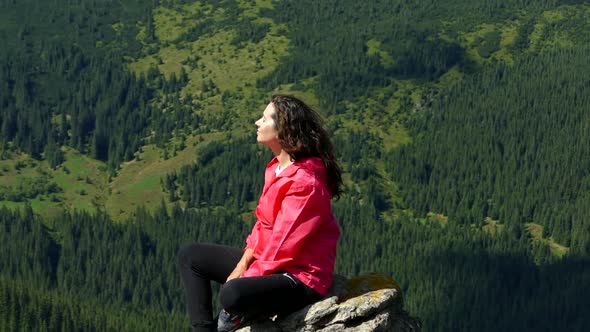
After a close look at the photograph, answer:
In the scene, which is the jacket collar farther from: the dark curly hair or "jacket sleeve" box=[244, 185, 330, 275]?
"jacket sleeve" box=[244, 185, 330, 275]

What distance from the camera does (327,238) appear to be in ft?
106

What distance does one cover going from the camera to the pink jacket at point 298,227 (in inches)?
1236

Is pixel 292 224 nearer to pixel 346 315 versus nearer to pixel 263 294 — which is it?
pixel 263 294

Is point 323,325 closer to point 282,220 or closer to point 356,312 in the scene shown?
point 356,312

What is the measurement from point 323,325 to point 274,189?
346cm

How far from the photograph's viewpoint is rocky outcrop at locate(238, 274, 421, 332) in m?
31.9

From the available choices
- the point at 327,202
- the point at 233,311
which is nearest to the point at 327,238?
the point at 327,202

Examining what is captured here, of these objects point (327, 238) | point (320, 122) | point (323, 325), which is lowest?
point (323, 325)

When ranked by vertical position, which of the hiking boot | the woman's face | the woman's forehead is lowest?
the hiking boot

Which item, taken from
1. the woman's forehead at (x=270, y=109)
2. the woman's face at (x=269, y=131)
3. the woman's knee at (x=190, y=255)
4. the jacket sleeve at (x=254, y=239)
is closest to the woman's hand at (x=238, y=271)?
the jacket sleeve at (x=254, y=239)

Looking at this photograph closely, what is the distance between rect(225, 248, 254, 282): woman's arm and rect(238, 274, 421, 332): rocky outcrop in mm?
1302

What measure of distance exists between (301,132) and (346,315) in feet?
14.8

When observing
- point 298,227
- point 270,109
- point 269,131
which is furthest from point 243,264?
point 270,109

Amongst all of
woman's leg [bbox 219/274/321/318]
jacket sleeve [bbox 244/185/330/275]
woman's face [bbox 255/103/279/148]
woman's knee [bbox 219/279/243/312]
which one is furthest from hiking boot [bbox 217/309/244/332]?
woman's face [bbox 255/103/279/148]
